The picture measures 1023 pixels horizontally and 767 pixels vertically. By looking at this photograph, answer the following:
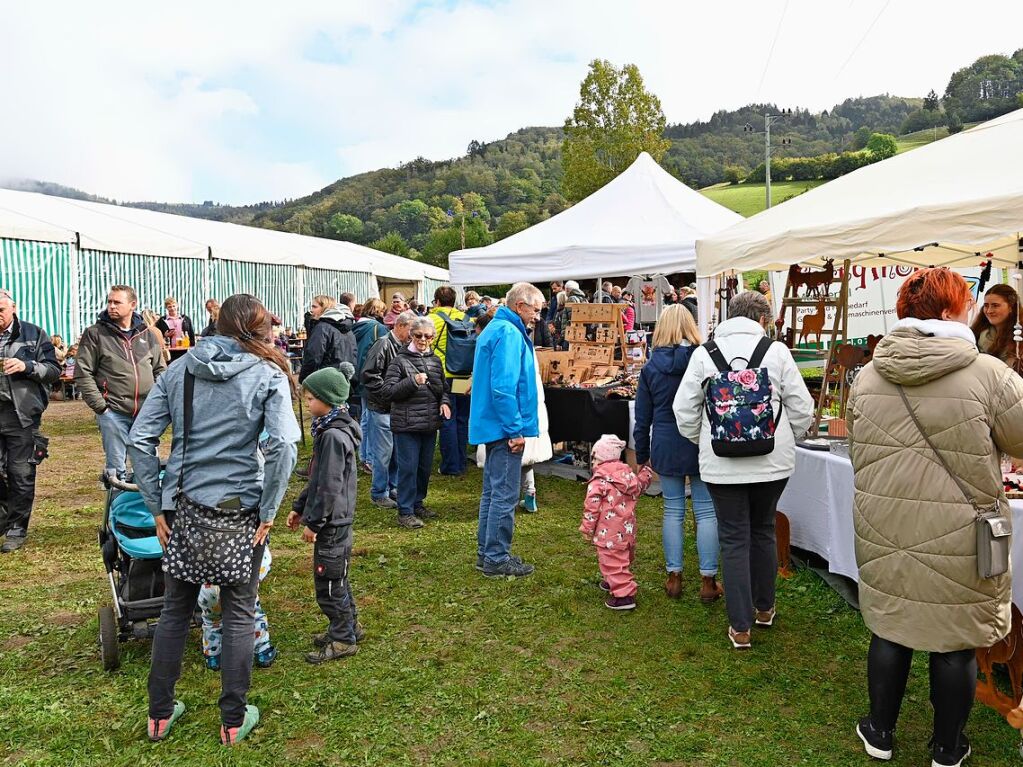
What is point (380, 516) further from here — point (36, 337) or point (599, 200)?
point (599, 200)

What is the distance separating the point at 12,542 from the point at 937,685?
5.49 m

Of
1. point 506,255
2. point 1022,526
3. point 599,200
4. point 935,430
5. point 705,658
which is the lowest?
point 705,658

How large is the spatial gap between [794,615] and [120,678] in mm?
3243

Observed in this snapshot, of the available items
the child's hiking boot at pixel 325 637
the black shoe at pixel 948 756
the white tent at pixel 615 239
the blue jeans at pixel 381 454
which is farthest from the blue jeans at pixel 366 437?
the black shoe at pixel 948 756

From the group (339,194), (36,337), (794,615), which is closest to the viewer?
(794,615)

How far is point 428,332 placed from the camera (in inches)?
220

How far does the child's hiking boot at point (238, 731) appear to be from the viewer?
275 cm

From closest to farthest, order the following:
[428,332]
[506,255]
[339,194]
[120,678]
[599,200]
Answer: [120,678] < [428,332] < [506,255] < [599,200] < [339,194]

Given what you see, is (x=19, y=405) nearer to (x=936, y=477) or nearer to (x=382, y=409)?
(x=382, y=409)

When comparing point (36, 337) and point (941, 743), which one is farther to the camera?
point (36, 337)

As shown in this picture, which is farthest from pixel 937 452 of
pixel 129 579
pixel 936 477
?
pixel 129 579

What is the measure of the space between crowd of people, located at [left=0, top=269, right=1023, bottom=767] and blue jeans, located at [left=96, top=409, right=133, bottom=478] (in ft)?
0.05

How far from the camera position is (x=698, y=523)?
→ 3963 millimetres

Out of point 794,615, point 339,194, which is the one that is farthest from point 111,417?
point 339,194
